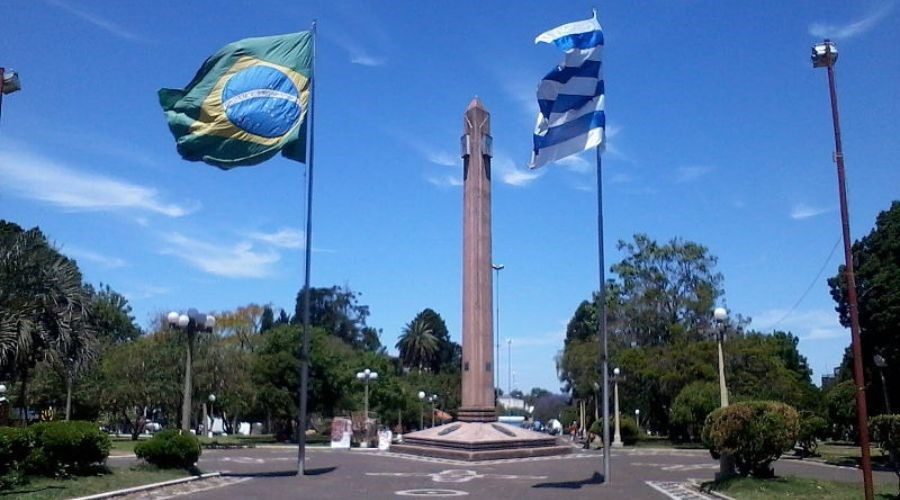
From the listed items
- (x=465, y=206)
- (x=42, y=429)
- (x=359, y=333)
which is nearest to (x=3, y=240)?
(x=42, y=429)

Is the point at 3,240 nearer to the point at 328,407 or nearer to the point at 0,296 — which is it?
the point at 0,296

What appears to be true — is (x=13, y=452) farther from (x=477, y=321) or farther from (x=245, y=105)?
(x=477, y=321)

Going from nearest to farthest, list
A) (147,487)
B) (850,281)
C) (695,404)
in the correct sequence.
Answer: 1. (850,281)
2. (147,487)
3. (695,404)

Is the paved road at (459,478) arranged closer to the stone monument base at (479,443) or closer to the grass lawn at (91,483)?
the grass lawn at (91,483)

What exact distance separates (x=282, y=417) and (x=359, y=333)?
1990 inches

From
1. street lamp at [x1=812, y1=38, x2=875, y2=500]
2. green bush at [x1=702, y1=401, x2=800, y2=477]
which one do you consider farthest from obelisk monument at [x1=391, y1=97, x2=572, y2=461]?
street lamp at [x1=812, y1=38, x2=875, y2=500]

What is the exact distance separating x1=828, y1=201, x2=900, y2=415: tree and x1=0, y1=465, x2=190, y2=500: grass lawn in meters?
23.7

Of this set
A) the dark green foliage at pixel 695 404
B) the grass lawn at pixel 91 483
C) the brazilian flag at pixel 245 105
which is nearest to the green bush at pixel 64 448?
the grass lawn at pixel 91 483

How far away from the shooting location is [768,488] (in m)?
16.8

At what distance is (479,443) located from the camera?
31656mm

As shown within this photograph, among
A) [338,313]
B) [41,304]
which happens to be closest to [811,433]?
[41,304]

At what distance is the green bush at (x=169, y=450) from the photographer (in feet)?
68.6

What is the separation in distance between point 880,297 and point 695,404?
15.0 metres

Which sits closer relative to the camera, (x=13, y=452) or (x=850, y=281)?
(x=850, y=281)
